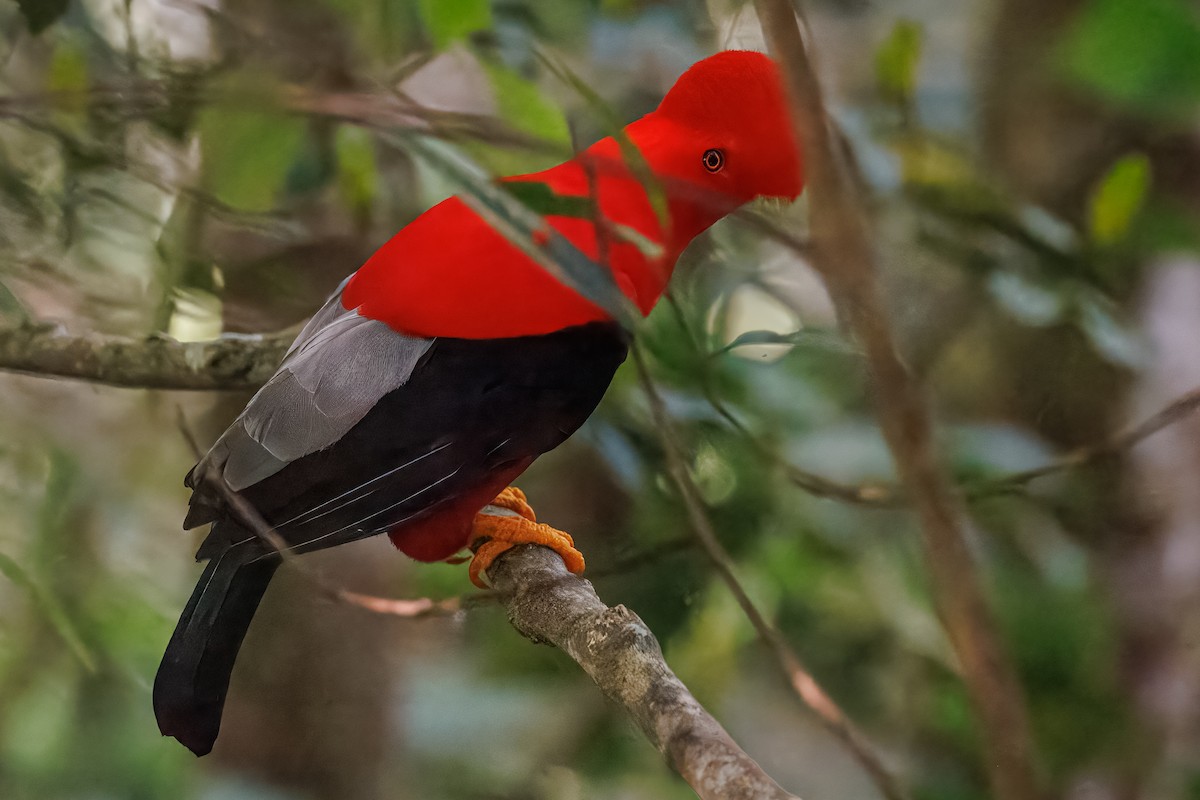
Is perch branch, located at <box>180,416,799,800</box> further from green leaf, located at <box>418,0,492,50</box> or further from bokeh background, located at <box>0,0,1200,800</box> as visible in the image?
green leaf, located at <box>418,0,492,50</box>

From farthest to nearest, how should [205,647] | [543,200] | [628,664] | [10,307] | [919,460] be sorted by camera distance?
1. [10,307]
2. [205,647]
3. [628,664]
4. [543,200]
5. [919,460]

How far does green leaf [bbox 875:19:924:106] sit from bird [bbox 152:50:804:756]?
229 millimetres

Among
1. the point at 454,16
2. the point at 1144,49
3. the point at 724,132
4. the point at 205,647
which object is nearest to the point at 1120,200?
the point at 1144,49

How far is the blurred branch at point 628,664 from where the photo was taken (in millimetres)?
454

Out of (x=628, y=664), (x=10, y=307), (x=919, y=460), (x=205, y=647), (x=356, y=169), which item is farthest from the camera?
(x=356, y=169)

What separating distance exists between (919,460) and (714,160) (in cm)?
43

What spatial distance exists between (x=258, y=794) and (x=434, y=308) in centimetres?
52

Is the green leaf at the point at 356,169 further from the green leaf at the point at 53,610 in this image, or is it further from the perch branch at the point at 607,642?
the green leaf at the point at 53,610

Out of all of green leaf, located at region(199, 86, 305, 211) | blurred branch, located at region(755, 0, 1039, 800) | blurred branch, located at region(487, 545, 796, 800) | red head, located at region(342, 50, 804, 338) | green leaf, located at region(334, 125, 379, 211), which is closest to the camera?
blurred branch, located at region(755, 0, 1039, 800)

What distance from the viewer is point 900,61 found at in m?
0.84

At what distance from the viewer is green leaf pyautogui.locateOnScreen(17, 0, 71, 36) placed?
0.84m

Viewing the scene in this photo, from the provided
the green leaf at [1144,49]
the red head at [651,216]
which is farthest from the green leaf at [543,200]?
the green leaf at [1144,49]

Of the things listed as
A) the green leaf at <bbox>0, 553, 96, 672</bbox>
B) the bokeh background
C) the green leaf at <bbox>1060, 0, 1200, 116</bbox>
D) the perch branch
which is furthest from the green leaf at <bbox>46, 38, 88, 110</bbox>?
the green leaf at <bbox>1060, 0, 1200, 116</bbox>

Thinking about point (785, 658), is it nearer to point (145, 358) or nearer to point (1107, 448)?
point (1107, 448)
